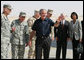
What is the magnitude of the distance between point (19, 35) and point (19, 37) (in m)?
0.07

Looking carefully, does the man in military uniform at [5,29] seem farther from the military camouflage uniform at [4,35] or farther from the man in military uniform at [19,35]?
the man in military uniform at [19,35]

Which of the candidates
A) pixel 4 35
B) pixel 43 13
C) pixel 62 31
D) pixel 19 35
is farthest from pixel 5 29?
pixel 62 31

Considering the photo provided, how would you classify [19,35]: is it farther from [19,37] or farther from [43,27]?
[43,27]

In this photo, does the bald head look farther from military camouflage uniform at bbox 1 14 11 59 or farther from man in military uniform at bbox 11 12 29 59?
military camouflage uniform at bbox 1 14 11 59

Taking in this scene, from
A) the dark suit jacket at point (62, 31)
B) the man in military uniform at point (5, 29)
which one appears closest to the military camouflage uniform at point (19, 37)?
the man in military uniform at point (5, 29)

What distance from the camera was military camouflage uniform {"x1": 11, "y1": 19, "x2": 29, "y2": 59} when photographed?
1113 centimetres

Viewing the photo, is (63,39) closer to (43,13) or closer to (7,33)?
(43,13)

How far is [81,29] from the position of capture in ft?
37.3

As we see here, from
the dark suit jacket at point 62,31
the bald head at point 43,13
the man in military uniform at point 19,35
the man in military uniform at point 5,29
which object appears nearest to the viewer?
the man in military uniform at point 5,29

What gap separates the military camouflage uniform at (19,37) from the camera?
1113 cm

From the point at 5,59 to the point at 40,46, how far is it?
1.58m

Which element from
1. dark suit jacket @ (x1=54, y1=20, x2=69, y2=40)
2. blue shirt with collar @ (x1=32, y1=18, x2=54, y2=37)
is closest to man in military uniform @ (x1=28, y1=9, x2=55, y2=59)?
blue shirt with collar @ (x1=32, y1=18, x2=54, y2=37)

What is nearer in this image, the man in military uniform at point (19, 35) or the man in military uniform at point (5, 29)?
the man in military uniform at point (5, 29)

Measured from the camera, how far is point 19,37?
36.8 ft
